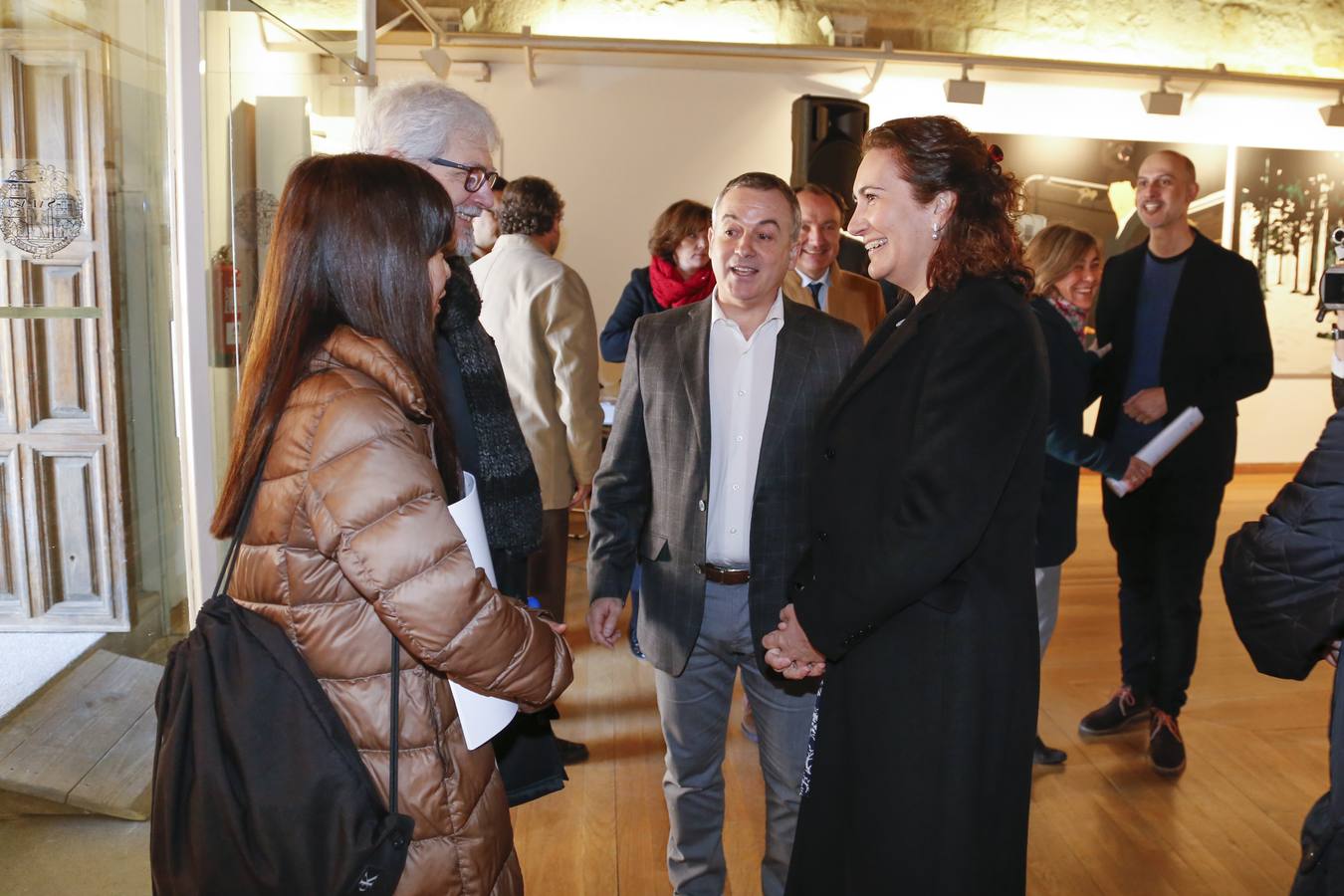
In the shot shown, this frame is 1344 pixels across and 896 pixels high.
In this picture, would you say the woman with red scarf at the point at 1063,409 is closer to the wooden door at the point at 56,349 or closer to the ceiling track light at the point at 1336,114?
the wooden door at the point at 56,349

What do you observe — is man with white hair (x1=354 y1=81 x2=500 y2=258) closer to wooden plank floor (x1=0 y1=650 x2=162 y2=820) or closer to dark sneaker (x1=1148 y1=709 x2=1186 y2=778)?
wooden plank floor (x1=0 y1=650 x2=162 y2=820)

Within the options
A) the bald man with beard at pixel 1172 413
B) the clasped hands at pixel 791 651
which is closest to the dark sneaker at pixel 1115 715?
the bald man with beard at pixel 1172 413

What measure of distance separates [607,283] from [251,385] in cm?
651

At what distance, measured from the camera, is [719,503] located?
2.16 metres

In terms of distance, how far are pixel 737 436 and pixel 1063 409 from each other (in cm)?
135

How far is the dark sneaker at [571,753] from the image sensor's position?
328 cm

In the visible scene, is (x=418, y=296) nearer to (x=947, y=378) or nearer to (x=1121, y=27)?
(x=947, y=378)

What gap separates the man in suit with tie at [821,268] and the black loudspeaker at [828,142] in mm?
1965

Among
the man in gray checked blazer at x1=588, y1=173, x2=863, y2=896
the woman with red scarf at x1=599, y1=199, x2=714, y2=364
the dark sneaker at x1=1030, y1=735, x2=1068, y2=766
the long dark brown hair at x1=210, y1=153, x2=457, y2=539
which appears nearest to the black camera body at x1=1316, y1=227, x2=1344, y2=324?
the man in gray checked blazer at x1=588, y1=173, x2=863, y2=896

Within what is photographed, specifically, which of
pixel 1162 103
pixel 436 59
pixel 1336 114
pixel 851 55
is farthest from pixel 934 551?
pixel 1336 114

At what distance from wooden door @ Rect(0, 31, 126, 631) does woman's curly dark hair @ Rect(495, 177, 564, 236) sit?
1.69 metres

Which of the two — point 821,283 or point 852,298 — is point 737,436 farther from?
point 852,298

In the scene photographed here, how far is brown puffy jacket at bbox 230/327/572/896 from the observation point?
1.20 m

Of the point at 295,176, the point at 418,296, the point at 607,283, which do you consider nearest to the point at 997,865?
the point at 418,296
